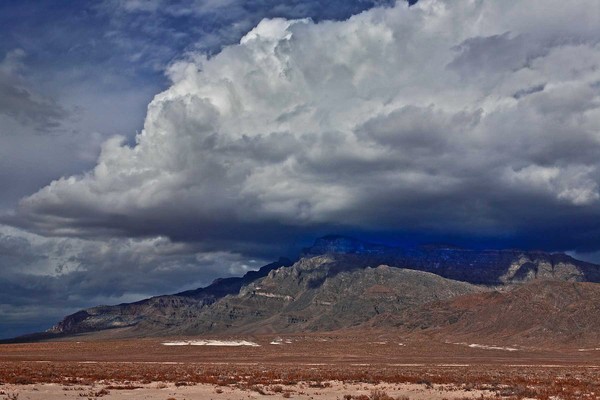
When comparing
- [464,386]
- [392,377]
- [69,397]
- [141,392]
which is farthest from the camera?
[392,377]

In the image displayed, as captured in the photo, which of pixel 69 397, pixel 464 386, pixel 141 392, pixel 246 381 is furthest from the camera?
pixel 246 381

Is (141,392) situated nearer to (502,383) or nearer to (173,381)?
(173,381)

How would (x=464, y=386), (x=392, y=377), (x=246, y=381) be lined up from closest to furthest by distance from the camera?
(x=464, y=386), (x=246, y=381), (x=392, y=377)

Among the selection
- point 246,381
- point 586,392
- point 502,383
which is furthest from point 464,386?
point 246,381

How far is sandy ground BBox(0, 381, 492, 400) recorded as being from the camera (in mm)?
50781

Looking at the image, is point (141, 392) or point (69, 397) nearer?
point (69, 397)

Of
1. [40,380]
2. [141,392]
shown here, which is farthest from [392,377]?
[40,380]

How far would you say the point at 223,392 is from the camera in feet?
179

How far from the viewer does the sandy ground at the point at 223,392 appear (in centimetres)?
5078

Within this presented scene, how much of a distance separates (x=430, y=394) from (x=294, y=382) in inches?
558

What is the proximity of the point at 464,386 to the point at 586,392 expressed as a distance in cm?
1076

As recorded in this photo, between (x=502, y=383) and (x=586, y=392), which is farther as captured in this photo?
(x=502, y=383)

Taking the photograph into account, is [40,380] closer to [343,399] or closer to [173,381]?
[173,381]

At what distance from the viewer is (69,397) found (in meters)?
49.4
